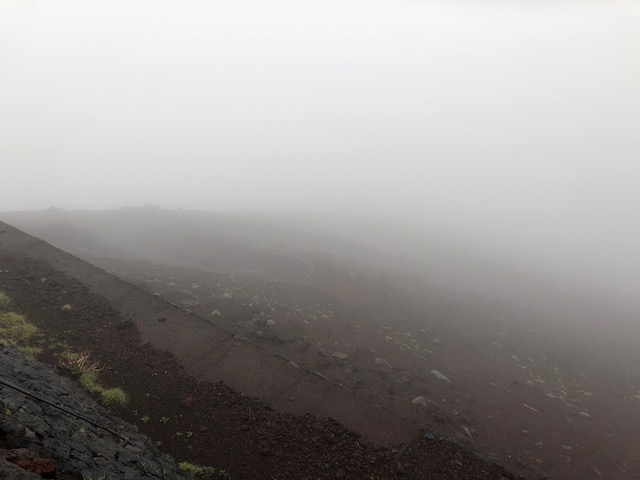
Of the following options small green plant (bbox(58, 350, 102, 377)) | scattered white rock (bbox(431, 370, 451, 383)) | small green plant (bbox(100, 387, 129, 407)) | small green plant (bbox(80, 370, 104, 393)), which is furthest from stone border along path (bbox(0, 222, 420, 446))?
scattered white rock (bbox(431, 370, 451, 383))

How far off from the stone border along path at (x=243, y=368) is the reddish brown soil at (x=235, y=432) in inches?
12.7

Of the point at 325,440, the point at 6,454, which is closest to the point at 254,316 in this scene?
the point at 325,440

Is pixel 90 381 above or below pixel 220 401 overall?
above

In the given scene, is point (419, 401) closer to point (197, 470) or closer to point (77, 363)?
point (197, 470)

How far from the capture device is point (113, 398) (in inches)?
322

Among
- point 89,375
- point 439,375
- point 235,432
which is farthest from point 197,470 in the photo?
point 439,375

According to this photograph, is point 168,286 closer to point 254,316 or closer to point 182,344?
point 254,316

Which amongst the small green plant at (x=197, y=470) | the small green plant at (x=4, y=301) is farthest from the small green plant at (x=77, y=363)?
the small green plant at (x=197, y=470)

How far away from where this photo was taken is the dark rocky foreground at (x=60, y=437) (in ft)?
14.2

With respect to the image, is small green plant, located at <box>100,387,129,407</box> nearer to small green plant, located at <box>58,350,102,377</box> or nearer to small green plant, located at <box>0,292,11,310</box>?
small green plant, located at <box>58,350,102,377</box>

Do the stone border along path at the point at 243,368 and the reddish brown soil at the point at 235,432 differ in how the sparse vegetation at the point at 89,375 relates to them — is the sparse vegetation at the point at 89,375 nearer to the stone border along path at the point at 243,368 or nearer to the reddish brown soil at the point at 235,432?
the reddish brown soil at the point at 235,432

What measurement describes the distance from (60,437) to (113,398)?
3.25m

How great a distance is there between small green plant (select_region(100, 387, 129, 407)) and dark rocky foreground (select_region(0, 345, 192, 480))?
1.45ft

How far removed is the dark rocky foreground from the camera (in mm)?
4332
